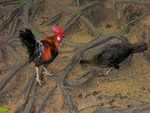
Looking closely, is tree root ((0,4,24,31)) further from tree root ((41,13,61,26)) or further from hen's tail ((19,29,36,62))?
hen's tail ((19,29,36,62))

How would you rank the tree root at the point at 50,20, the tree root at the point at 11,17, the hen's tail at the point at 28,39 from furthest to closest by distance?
the tree root at the point at 50,20 → the tree root at the point at 11,17 → the hen's tail at the point at 28,39

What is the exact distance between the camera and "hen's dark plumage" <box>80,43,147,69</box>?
21.2ft

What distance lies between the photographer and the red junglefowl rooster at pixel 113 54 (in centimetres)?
646

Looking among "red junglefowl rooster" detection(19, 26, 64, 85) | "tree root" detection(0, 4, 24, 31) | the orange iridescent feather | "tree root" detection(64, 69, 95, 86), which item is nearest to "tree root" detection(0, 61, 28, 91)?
"red junglefowl rooster" detection(19, 26, 64, 85)

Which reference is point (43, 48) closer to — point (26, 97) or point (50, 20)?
point (26, 97)

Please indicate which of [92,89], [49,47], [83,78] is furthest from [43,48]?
[92,89]

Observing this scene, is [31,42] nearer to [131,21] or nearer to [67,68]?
[67,68]

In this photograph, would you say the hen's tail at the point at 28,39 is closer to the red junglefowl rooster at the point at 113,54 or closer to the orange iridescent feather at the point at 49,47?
the orange iridescent feather at the point at 49,47

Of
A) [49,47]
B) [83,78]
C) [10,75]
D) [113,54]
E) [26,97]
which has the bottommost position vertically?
[83,78]

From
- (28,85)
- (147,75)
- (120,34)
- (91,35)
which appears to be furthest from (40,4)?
(147,75)

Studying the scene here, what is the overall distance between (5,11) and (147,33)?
4441 millimetres

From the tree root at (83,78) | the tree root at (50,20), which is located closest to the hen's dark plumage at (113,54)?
the tree root at (83,78)

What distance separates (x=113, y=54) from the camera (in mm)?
6461

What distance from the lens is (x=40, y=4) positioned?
877 cm
